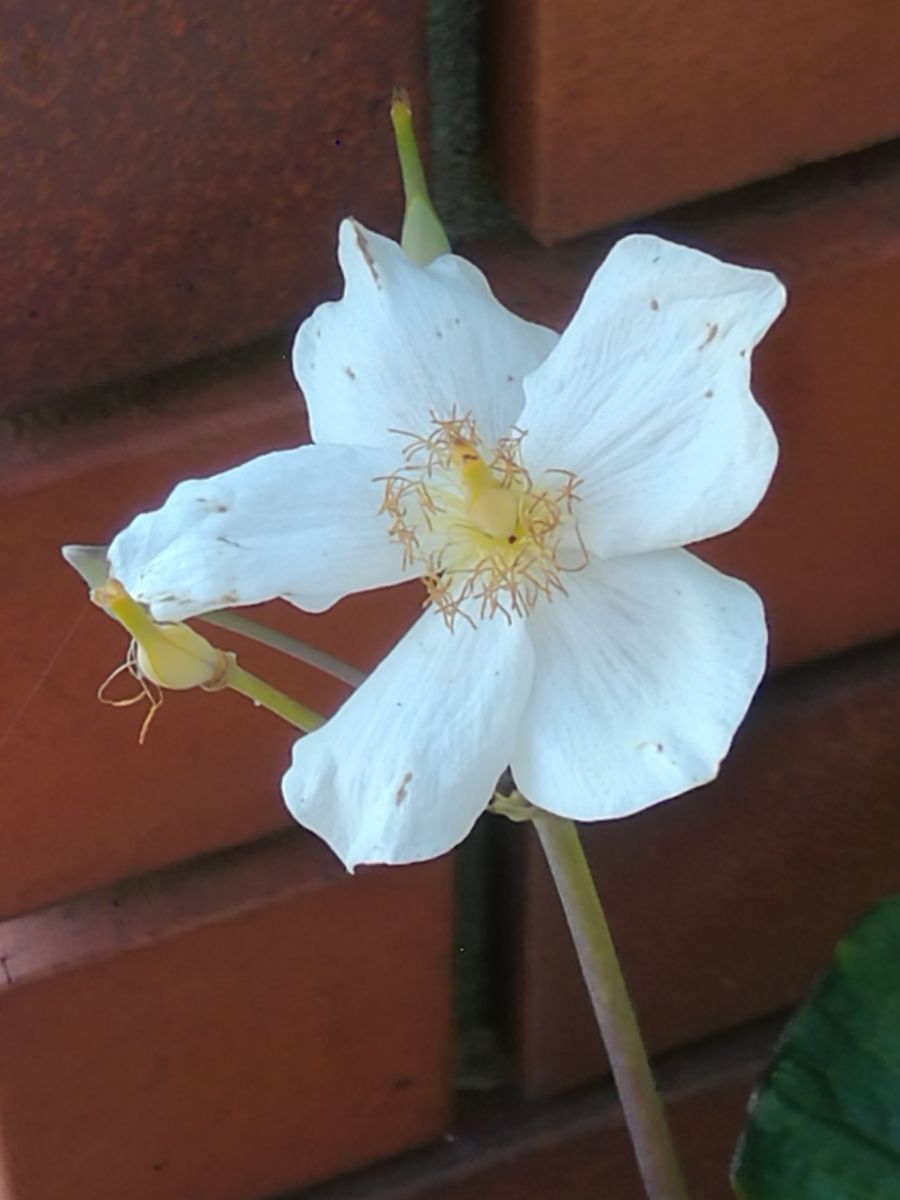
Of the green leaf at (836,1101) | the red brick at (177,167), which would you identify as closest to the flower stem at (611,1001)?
the green leaf at (836,1101)

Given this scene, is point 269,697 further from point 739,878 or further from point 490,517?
point 739,878

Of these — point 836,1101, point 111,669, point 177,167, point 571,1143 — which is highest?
point 177,167

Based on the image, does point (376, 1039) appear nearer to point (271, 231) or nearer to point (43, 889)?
point (43, 889)

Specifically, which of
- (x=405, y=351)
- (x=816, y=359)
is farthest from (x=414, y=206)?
(x=816, y=359)

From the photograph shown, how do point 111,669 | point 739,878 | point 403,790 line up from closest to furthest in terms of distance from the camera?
point 403,790 → point 111,669 → point 739,878

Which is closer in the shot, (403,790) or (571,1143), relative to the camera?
(403,790)

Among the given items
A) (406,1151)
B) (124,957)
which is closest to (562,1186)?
(406,1151)

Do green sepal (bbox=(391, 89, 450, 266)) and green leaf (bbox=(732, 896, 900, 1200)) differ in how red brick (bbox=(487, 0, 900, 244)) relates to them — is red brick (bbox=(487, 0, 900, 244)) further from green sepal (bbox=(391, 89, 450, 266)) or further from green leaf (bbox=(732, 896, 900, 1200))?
green leaf (bbox=(732, 896, 900, 1200))
